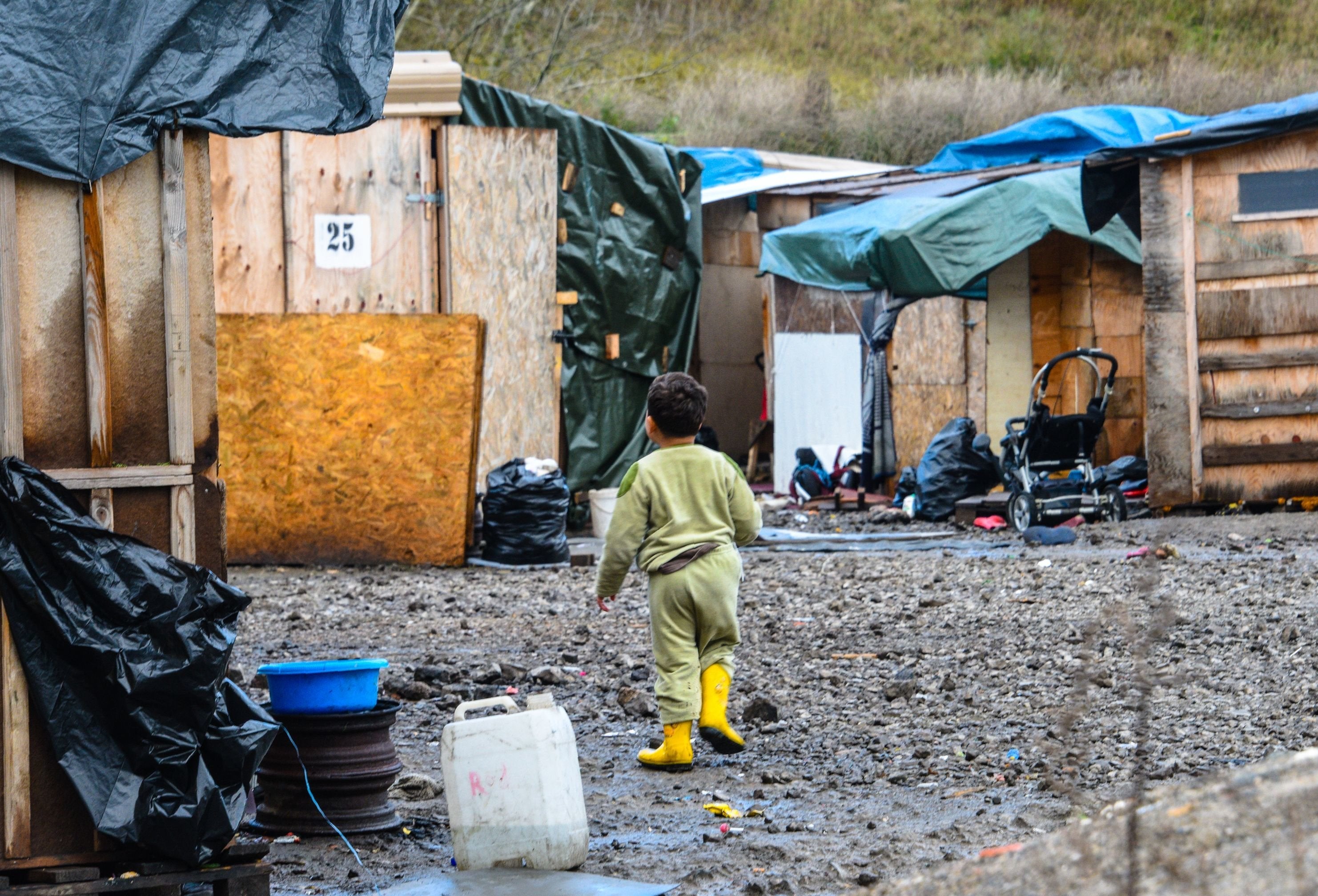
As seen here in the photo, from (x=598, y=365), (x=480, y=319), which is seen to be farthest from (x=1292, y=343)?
(x=480, y=319)

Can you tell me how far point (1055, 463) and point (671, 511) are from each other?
7.75m

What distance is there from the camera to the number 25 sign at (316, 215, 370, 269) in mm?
11648

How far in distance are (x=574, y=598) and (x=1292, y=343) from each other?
6.84m

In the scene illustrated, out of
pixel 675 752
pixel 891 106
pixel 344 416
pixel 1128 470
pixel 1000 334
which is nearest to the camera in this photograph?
pixel 675 752

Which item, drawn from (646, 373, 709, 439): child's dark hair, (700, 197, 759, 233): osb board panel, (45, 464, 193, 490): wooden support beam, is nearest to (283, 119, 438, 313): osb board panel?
(646, 373, 709, 439): child's dark hair

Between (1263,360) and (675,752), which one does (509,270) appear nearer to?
(1263,360)

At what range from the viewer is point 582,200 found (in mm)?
13477

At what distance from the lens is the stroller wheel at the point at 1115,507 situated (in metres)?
12.8

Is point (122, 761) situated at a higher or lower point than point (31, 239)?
lower

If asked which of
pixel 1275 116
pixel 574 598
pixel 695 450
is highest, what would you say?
pixel 1275 116

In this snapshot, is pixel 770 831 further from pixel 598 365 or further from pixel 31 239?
pixel 598 365

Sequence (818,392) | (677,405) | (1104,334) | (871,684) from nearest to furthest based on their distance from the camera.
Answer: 1. (677,405)
2. (871,684)
3. (1104,334)
4. (818,392)

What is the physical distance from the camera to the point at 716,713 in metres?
5.51

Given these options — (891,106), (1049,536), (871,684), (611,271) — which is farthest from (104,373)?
(891,106)
